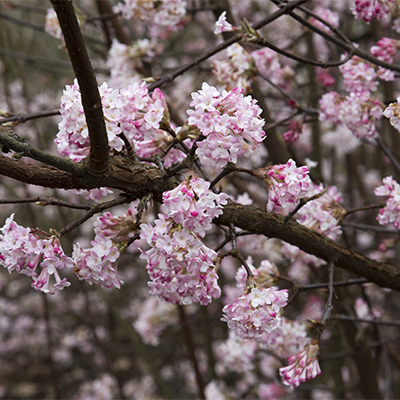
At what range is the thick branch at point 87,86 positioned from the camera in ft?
3.47

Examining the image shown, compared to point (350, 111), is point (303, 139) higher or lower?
higher

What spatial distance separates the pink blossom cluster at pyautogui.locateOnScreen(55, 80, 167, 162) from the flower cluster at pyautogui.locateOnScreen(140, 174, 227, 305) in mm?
267

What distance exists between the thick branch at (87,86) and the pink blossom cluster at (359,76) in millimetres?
1510

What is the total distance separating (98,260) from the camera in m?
1.37

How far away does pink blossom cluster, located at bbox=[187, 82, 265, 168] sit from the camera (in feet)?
4.12

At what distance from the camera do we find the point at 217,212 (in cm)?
126

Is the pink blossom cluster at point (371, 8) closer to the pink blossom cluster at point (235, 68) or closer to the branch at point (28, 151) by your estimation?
the pink blossom cluster at point (235, 68)

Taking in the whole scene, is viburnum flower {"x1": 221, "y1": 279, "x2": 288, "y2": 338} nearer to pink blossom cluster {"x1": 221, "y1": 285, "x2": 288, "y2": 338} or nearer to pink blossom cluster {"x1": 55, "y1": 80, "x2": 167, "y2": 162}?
pink blossom cluster {"x1": 221, "y1": 285, "x2": 288, "y2": 338}

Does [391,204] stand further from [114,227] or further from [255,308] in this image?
[114,227]

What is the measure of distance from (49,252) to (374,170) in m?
6.10

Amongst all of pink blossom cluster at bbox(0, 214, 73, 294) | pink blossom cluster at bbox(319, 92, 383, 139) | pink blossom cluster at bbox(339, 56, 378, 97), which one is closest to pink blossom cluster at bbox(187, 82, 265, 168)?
pink blossom cluster at bbox(0, 214, 73, 294)

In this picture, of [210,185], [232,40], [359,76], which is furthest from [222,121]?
[359,76]

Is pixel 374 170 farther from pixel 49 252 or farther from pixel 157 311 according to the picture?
pixel 49 252

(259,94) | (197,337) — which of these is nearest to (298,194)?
(259,94)
